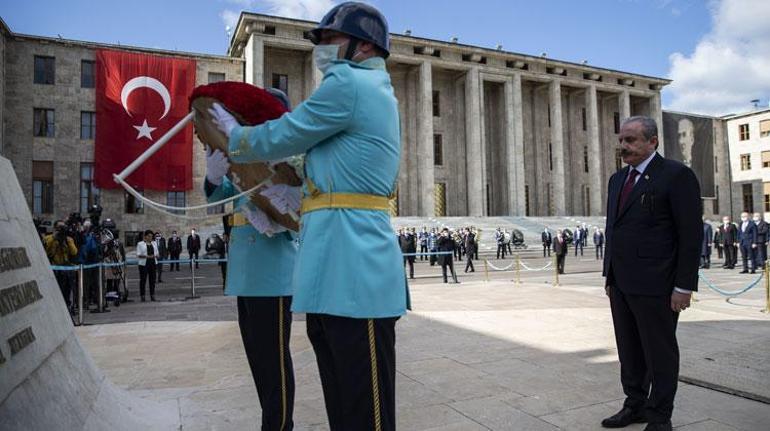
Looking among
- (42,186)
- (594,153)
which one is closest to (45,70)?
(42,186)

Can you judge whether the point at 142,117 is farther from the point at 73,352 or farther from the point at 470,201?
the point at 73,352

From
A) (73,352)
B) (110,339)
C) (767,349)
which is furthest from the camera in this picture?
(110,339)

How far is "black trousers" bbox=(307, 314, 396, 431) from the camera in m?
1.87

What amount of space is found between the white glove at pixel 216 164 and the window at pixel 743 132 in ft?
202

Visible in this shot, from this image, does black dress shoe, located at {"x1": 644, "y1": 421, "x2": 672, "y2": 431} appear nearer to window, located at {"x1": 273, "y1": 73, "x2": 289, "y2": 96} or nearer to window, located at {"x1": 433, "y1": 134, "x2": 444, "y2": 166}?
window, located at {"x1": 273, "y1": 73, "x2": 289, "y2": 96}

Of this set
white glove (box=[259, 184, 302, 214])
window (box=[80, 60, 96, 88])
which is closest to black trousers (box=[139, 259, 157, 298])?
white glove (box=[259, 184, 302, 214])

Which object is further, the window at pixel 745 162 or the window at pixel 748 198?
the window at pixel 745 162

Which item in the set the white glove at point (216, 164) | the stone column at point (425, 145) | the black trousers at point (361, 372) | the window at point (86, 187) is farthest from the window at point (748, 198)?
the black trousers at point (361, 372)

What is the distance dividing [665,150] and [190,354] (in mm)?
51454

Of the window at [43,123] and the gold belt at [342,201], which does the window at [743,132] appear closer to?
the window at [43,123]

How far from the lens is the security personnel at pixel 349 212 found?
6.21 ft

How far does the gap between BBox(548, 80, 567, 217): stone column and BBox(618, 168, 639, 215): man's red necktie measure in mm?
42045

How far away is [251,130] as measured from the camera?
207 centimetres

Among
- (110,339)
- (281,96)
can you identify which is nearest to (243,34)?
(110,339)
